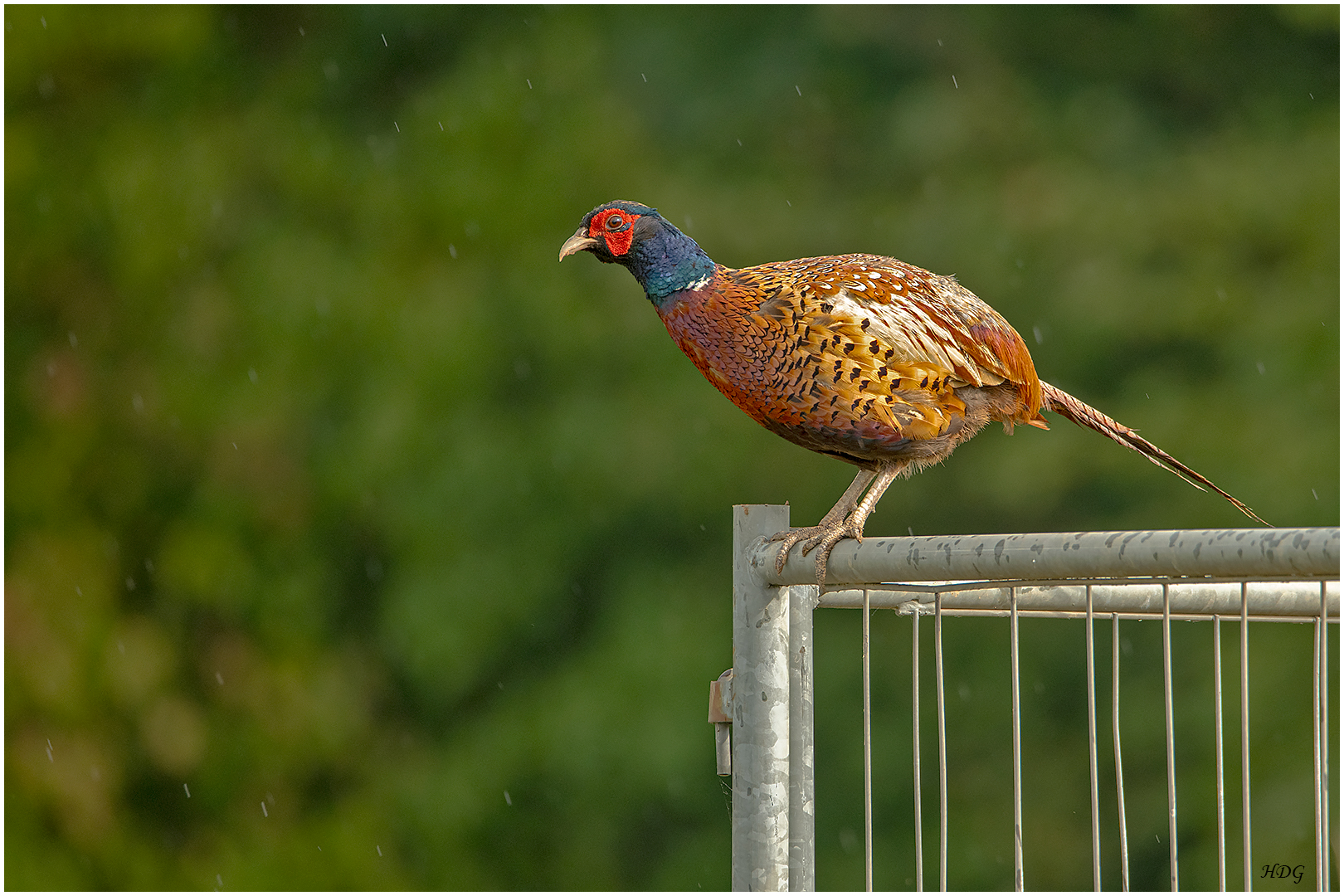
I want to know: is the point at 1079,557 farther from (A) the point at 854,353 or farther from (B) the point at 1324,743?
(A) the point at 854,353

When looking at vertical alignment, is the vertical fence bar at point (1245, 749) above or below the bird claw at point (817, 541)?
below

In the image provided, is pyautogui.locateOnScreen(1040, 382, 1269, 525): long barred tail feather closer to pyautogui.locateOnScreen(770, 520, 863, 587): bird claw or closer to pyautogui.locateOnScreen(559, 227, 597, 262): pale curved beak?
pyautogui.locateOnScreen(770, 520, 863, 587): bird claw

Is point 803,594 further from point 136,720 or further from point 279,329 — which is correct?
point 136,720

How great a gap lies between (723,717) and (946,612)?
0.31m

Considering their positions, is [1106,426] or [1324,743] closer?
[1324,743]

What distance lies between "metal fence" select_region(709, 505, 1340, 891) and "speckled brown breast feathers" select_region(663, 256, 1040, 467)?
0.36m

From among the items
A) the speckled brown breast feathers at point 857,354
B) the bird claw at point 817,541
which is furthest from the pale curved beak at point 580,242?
the bird claw at point 817,541

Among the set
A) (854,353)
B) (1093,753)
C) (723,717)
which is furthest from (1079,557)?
(854,353)

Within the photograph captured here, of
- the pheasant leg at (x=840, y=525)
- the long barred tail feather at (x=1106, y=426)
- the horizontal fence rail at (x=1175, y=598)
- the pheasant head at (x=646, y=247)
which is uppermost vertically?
the pheasant head at (x=646, y=247)

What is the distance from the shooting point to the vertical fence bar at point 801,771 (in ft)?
4.96

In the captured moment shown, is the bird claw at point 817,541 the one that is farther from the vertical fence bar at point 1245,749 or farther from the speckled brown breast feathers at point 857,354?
the vertical fence bar at point 1245,749

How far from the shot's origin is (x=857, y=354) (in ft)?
6.61

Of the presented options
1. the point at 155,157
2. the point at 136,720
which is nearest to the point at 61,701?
the point at 136,720

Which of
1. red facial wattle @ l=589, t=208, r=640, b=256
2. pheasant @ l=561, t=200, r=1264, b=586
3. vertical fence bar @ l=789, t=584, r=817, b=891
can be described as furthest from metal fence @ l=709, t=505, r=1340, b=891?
red facial wattle @ l=589, t=208, r=640, b=256
